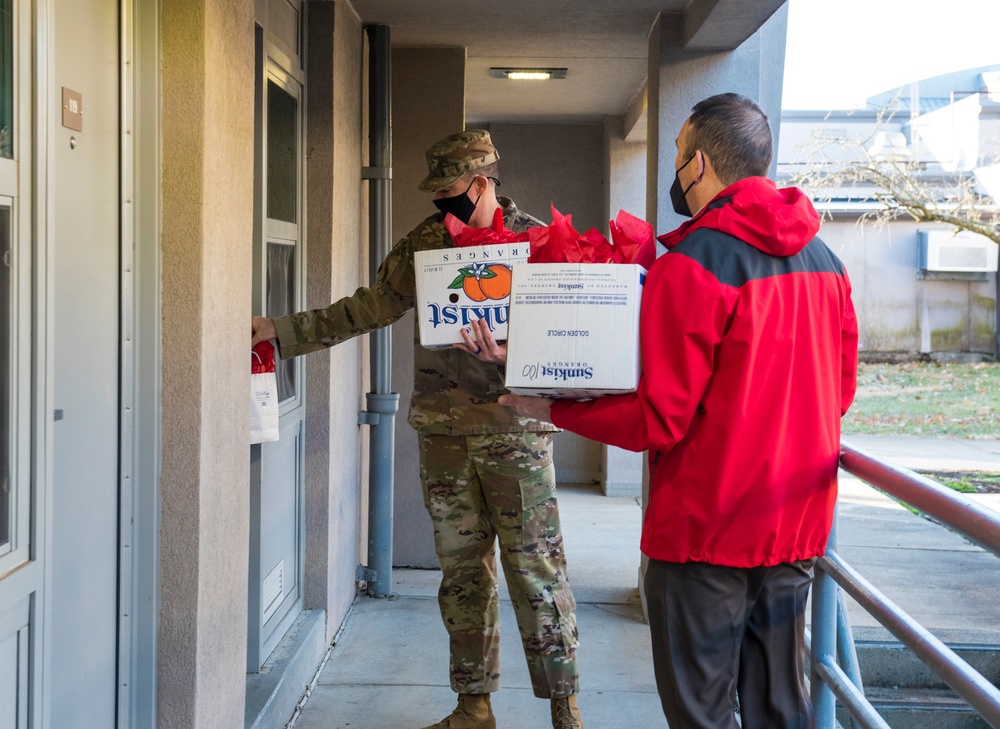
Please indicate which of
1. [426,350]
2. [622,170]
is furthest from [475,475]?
[622,170]

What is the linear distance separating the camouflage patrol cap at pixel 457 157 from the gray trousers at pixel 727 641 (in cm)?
160

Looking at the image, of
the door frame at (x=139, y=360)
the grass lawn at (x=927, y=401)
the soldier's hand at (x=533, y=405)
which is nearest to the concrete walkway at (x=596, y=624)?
the door frame at (x=139, y=360)

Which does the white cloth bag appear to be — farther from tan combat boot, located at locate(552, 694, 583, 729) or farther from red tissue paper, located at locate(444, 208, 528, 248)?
tan combat boot, located at locate(552, 694, 583, 729)

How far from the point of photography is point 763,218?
1894mm

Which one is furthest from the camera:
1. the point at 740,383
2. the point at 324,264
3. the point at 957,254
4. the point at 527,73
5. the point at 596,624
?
the point at 957,254

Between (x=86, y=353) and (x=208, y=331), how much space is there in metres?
0.36

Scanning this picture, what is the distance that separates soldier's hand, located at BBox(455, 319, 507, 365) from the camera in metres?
2.83

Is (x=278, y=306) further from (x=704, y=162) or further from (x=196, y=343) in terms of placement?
(x=704, y=162)

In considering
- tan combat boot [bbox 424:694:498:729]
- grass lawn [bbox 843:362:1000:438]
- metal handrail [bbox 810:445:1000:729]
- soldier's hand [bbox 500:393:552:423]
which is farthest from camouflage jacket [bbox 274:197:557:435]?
grass lawn [bbox 843:362:1000:438]

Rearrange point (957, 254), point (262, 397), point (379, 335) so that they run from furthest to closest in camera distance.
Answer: point (957, 254)
point (379, 335)
point (262, 397)

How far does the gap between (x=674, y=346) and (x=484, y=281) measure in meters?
1.02

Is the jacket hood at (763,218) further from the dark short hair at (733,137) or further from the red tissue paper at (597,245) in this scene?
the red tissue paper at (597,245)

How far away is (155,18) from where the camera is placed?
2.36 meters

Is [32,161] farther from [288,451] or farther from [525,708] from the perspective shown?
[525,708]
